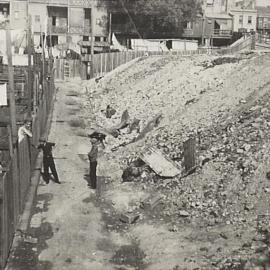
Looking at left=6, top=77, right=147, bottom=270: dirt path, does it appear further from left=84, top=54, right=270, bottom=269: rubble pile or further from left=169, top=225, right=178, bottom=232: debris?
left=84, top=54, right=270, bottom=269: rubble pile

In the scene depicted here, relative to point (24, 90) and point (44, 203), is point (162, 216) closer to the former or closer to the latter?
point (44, 203)

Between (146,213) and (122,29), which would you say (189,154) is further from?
(122,29)

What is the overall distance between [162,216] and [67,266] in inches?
143

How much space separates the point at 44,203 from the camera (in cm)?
1509

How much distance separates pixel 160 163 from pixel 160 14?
1564 inches

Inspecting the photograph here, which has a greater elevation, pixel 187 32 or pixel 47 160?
pixel 187 32

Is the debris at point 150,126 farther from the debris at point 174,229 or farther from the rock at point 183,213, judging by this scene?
the debris at point 174,229

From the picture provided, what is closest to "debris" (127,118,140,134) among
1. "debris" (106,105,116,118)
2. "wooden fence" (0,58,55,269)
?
"debris" (106,105,116,118)

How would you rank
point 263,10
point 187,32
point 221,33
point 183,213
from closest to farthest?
point 183,213 < point 187,32 < point 221,33 < point 263,10

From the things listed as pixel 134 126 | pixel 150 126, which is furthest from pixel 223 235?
pixel 134 126

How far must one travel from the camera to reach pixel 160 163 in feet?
54.6

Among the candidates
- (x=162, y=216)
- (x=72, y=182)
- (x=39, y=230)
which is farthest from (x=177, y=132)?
(x=39, y=230)

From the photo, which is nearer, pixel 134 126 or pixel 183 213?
pixel 183 213

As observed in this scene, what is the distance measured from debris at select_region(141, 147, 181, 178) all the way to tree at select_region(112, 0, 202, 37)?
126ft
